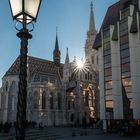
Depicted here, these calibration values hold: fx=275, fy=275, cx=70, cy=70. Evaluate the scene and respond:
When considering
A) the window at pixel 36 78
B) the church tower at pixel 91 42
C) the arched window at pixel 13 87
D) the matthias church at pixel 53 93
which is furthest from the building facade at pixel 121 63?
the church tower at pixel 91 42

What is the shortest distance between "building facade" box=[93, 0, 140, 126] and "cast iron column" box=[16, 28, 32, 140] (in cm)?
3286

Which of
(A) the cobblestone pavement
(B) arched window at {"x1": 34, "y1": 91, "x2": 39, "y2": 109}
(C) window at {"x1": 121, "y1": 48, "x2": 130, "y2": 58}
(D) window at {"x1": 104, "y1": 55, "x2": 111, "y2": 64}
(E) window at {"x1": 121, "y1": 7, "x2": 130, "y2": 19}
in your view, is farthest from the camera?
(B) arched window at {"x1": 34, "y1": 91, "x2": 39, "y2": 109}

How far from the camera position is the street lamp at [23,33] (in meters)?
4.85

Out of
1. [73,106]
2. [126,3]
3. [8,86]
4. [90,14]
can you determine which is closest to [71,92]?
[73,106]

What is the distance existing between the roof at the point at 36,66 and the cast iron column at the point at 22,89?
67835 mm

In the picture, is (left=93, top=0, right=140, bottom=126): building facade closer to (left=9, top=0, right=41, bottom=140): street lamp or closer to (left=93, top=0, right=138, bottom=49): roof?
(left=93, top=0, right=138, bottom=49): roof

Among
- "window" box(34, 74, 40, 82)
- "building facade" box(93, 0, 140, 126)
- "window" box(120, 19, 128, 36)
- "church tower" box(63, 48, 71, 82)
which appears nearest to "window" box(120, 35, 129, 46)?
"building facade" box(93, 0, 140, 126)

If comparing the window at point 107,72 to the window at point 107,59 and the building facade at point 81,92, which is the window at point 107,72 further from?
the building facade at point 81,92

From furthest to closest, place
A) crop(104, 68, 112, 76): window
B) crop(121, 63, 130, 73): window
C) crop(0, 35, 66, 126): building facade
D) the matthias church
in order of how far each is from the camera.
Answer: the matthias church
crop(0, 35, 66, 126): building facade
crop(104, 68, 112, 76): window
crop(121, 63, 130, 73): window

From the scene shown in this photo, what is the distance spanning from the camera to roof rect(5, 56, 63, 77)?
7422 cm

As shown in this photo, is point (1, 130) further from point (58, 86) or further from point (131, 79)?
point (58, 86)

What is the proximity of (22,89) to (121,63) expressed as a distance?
35.7 m

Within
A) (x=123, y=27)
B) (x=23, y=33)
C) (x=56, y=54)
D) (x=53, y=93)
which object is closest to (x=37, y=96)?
(x=53, y=93)

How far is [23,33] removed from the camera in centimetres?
529
